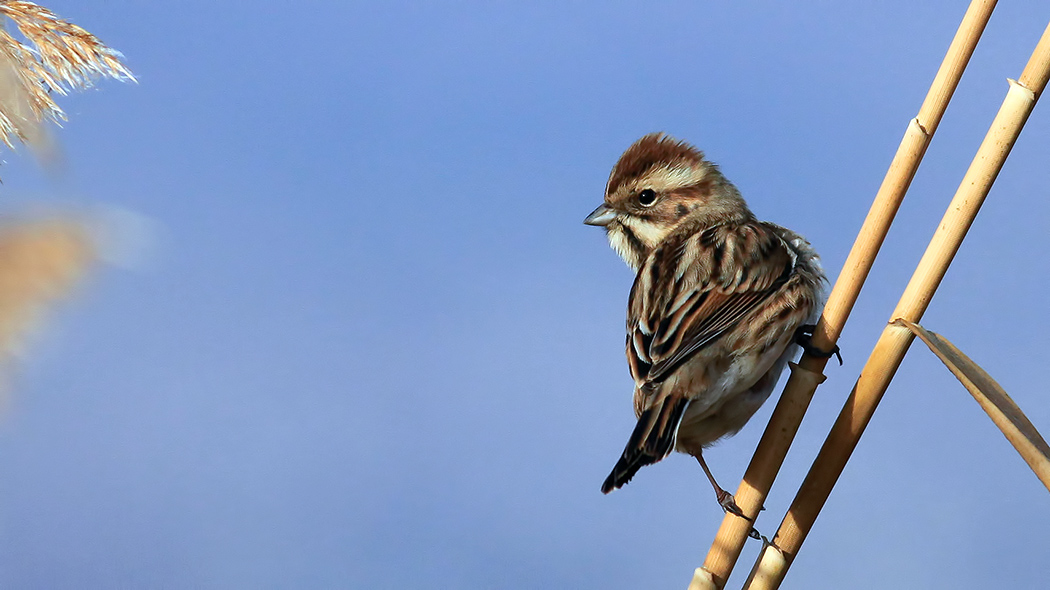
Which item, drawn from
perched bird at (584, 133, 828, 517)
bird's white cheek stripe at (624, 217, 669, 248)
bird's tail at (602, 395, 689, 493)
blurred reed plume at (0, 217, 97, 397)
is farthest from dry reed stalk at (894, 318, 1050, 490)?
blurred reed plume at (0, 217, 97, 397)

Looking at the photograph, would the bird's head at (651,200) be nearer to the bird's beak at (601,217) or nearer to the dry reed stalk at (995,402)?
the bird's beak at (601,217)

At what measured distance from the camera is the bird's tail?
5.56ft

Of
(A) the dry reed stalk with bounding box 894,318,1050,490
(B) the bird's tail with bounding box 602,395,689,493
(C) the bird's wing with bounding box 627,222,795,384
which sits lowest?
(B) the bird's tail with bounding box 602,395,689,493

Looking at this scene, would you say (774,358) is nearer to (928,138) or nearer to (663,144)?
(928,138)

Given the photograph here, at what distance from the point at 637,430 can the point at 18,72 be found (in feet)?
4.72

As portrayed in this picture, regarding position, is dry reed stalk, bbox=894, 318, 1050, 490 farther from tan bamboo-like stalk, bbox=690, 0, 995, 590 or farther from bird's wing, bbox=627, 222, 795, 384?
bird's wing, bbox=627, 222, 795, 384

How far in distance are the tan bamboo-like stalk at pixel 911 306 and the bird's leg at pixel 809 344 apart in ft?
0.23

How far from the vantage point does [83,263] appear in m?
1.84

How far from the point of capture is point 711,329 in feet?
6.42

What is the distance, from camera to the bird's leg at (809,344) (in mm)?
1631

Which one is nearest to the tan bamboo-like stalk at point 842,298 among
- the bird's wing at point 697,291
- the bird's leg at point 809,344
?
the bird's leg at point 809,344

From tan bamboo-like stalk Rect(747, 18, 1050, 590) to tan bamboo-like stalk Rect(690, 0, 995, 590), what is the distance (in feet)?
0.22

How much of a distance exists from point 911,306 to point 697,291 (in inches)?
23.6

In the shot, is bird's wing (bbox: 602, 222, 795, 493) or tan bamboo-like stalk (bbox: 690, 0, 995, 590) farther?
bird's wing (bbox: 602, 222, 795, 493)
